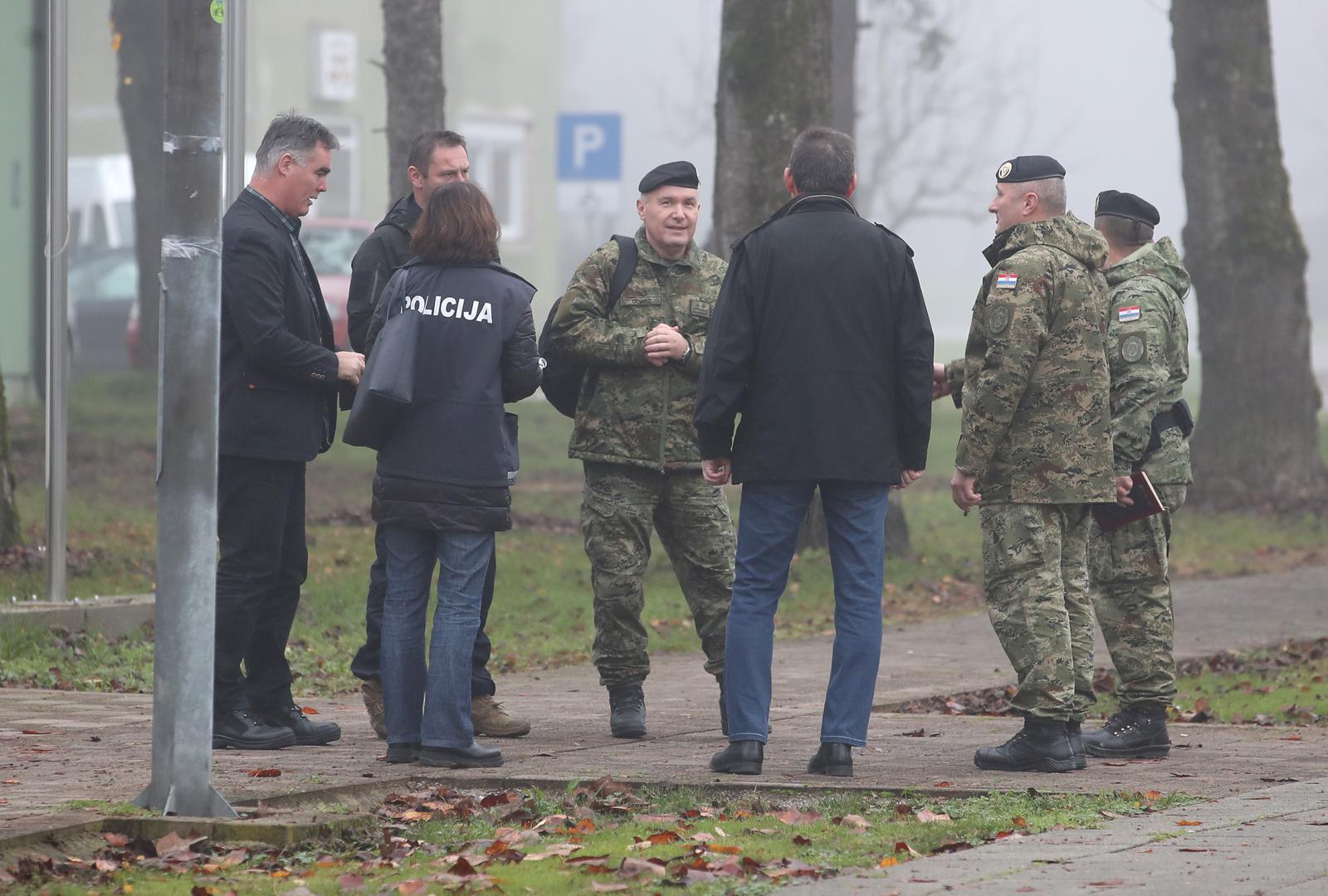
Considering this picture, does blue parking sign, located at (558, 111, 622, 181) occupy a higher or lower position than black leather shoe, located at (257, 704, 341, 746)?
higher

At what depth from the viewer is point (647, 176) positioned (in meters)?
7.29

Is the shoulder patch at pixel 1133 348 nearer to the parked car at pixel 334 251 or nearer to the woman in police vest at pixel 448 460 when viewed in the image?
the woman in police vest at pixel 448 460

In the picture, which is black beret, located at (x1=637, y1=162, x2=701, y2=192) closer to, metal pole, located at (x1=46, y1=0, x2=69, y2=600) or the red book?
the red book

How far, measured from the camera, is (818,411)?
6.45 meters

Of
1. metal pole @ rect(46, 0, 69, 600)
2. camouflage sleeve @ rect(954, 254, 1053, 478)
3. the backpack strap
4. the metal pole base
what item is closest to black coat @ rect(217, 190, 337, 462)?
the backpack strap

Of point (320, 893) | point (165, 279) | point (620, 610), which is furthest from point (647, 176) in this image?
point (320, 893)

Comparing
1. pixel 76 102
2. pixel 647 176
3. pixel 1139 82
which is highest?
pixel 1139 82

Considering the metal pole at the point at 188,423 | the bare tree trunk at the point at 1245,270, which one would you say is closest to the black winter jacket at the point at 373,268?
the metal pole at the point at 188,423

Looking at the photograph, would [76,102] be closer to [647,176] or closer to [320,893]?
[647,176]

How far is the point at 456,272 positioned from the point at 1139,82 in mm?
38479

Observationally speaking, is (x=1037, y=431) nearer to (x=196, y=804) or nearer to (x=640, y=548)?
(x=640, y=548)

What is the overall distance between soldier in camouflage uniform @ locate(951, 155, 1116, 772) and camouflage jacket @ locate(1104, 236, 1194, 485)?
30cm

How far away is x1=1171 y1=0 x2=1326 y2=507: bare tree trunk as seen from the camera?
17984mm

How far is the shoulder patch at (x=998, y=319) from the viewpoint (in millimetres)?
6617
